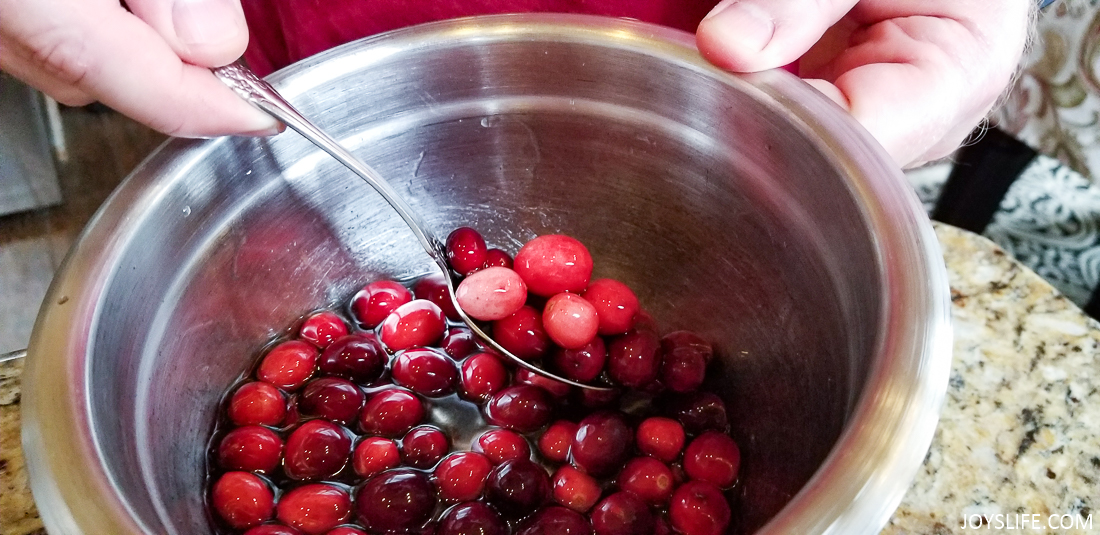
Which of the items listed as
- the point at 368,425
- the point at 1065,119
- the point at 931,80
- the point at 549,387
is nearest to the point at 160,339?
the point at 368,425

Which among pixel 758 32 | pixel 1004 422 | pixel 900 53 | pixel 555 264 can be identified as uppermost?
pixel 758 32

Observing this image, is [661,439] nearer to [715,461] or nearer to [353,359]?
[715,461]

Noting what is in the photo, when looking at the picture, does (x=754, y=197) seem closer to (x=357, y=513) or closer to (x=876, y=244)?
(x=876, y=244)

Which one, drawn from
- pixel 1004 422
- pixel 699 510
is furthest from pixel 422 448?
pixel 1004 422

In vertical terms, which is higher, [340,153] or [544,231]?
[340,153]

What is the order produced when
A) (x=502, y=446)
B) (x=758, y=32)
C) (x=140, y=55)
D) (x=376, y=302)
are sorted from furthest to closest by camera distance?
(x=376, y=302), (x=502, y=446), (x=758, y=32), (x=140, y=55)

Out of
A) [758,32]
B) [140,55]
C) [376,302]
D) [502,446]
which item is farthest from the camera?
[376,302]

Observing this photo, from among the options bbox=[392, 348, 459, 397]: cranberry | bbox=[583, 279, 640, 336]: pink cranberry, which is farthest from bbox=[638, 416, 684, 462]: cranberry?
bbox=[392, 348, 459, 397]: cranberry

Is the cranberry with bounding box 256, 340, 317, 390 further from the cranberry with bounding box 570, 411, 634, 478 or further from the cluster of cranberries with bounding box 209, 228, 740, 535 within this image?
the cranberry with bounding box 570, 411, 634, 478
